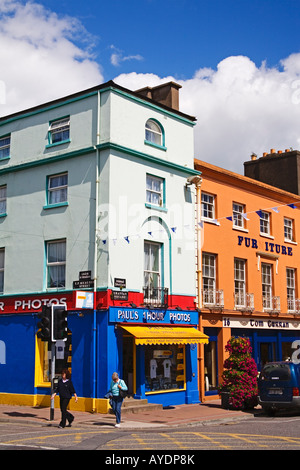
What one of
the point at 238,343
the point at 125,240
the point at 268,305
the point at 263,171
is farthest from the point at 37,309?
the point at 263,171

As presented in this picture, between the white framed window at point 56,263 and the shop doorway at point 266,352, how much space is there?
11.3 m

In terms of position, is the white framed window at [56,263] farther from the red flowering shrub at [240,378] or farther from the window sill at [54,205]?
the red flowering shrub at [240,378]

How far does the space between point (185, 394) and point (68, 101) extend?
12.5 m

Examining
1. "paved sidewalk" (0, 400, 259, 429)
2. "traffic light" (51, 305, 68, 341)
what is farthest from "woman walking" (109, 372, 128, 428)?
"traffic light" (51, 305, 68, 341)

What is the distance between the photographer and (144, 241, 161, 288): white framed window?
75.2 ft

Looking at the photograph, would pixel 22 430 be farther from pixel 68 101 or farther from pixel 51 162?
pixel 68 101

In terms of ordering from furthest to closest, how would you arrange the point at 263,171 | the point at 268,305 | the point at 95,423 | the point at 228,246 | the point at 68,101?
the point at 263,171, the point at 268,305, the point at 228,246, the point at 68,101, the point at 95,423

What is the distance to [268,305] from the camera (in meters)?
29.2

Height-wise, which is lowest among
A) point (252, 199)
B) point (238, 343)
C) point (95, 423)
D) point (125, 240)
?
point (95, 423)

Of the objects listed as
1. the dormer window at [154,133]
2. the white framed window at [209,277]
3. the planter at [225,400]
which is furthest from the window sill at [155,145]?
the planter at [225,400]

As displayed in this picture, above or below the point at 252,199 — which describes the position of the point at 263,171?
above

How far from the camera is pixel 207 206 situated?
26500 mm

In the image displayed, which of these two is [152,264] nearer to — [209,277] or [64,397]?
[209,277]
